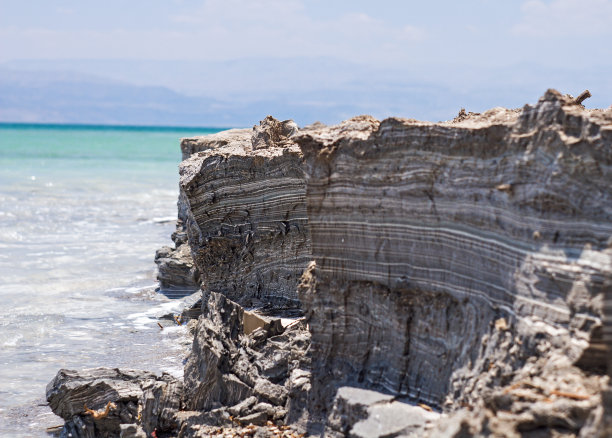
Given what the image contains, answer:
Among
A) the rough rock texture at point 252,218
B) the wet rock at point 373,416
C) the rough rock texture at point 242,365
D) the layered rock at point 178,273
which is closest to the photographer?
the wet rock at point 373,416

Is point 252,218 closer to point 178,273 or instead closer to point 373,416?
point 178,273

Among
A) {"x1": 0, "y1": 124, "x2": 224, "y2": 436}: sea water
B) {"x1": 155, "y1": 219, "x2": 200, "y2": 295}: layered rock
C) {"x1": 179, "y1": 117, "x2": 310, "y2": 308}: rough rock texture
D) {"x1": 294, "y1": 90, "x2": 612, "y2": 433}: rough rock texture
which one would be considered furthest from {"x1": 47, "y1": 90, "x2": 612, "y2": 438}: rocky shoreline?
{"x1": 155, "y1": 219, "x2": 200, "y2": 295}: layered rock

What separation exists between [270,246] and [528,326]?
186 inches

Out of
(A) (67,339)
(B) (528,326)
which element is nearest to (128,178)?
(A) (67,339)

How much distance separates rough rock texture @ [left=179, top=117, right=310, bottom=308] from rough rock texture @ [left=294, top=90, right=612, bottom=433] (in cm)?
261

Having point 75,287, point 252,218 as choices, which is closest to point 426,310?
point 252,218

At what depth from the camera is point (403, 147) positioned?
17.6 ft

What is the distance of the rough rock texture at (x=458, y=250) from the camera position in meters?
4.39

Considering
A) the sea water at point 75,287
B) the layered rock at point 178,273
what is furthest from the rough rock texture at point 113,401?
the layered rock at point 178,273

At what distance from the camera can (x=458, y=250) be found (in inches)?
200

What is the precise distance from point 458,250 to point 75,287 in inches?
380

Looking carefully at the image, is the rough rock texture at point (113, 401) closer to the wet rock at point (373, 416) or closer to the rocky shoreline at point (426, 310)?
the rocky shoreline at point (426, 310)

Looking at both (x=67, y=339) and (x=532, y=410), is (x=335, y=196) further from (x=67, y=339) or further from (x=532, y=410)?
(x=67, y=339)

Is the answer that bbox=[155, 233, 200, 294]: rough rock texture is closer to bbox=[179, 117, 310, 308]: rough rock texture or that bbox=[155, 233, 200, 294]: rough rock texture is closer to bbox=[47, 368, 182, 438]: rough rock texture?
bbox=[179, 117, 310, 308]: rough rock texture
